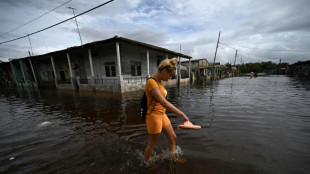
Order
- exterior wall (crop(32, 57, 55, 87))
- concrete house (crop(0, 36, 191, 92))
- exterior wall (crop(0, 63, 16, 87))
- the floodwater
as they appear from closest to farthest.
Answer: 1. the floodwater
2. concrete house (crop(0, 36, 191, 92))
3. exterior wall (crop(32, 57, 55, 87))
4. exterior wall (crop(0, 63, 16, 87))

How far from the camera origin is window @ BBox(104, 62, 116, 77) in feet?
44.0

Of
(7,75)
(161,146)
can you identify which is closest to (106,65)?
(161,146)

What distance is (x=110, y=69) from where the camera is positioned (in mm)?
13602

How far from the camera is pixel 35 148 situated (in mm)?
2740

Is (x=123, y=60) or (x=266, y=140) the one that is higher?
(x=123, y=60)

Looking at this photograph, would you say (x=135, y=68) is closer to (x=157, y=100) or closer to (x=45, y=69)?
(x=157, y=100)

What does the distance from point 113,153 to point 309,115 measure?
6214 mm

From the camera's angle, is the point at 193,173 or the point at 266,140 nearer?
the point at 193,173

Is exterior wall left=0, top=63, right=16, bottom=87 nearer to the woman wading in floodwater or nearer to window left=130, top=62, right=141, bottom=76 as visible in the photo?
window left=130, top=62, right=141, bottom=76

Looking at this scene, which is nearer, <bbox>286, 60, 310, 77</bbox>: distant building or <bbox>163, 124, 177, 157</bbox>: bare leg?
<bbox>163, 124, 177, 157</bbox>: bare leg

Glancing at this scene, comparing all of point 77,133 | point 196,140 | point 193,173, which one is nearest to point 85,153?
point 77,133

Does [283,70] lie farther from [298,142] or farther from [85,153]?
[85,153]

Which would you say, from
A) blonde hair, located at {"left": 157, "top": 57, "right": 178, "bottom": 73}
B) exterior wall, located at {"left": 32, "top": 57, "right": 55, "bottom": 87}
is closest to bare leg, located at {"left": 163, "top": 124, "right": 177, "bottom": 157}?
blonde hair, located at {"left": 157, "top": 57, "right": 178, "bottom": 73}

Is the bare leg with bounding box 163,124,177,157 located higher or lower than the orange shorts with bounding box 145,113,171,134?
lower
